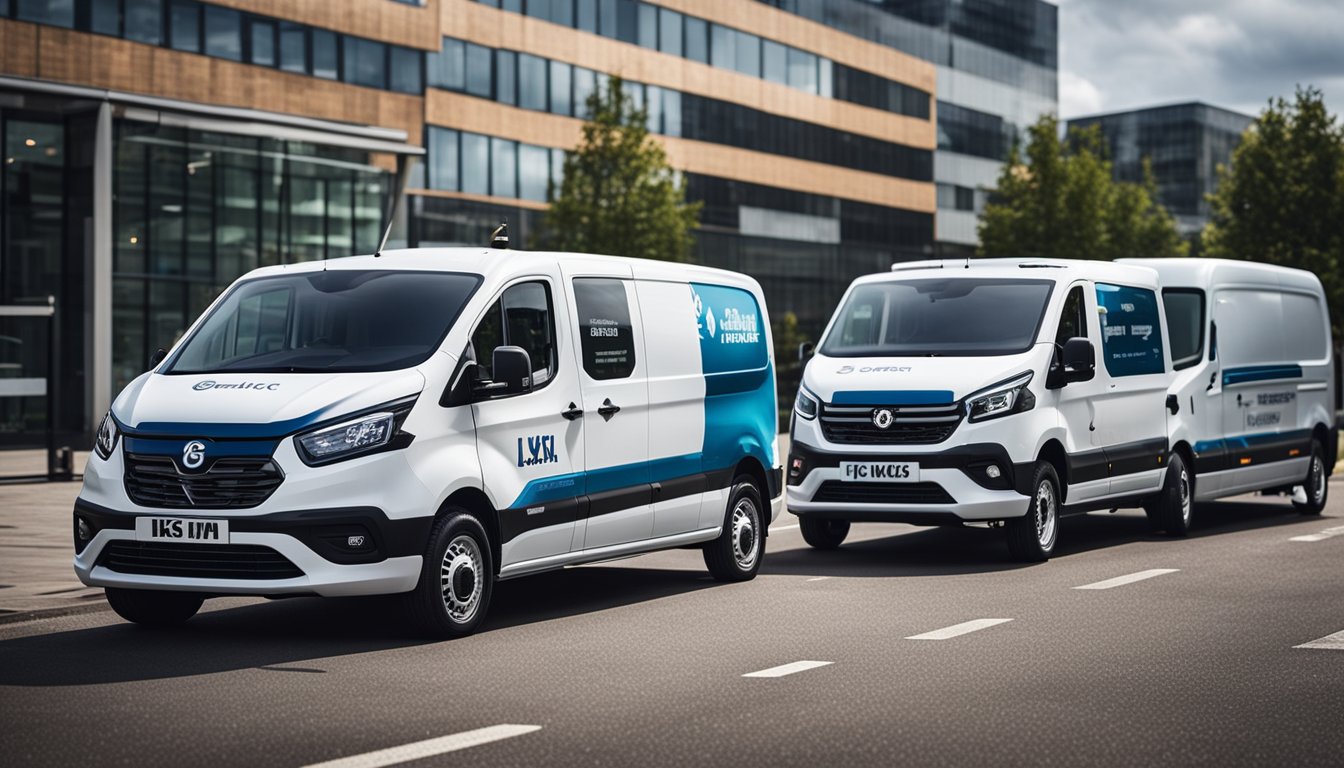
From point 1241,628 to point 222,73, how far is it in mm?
31976

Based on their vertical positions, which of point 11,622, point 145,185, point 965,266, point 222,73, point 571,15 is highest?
point 571,15

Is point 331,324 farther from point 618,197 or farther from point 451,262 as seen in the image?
point 618,197

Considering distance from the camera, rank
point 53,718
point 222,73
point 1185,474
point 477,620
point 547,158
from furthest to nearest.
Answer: point 547,158 → point 222,73 → point 1185,474 → point 477,620 → point 53,718

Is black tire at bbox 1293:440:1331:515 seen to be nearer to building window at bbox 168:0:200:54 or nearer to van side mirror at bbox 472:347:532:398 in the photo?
van side mirror at bbox 472:347:532:398

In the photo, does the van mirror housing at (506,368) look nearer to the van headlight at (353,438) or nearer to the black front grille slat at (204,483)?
the van headlight at (353,438)

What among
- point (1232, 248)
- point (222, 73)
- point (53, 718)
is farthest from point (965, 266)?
point (1232, 248)

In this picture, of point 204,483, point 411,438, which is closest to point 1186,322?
point 411,438

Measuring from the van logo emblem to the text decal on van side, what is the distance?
5.82ft

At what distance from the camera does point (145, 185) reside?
33.5 m

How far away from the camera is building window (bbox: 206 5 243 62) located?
37656 mm

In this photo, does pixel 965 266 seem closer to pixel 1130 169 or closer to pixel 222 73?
pixel 222 73

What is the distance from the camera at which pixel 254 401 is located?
887cm

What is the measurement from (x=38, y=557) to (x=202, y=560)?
5277 millimetres

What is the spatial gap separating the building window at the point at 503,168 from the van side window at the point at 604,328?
38969mm
